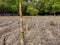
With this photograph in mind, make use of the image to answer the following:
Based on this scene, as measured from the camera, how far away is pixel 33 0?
5616 cm

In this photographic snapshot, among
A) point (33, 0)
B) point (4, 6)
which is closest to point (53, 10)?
point (33, 0)

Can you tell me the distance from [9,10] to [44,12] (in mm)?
9404

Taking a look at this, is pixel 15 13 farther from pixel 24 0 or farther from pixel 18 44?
pixel 18 44

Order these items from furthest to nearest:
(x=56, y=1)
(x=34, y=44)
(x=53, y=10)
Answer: (x=53, y=10) → (x=56, y=1) → (x=34, y=44)

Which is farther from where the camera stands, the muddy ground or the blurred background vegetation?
the blurred background vegetation

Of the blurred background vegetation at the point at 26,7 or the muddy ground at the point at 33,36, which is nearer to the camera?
the muddy ground at the point at 33,36

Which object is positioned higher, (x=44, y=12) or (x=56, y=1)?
(x=56, y=1)

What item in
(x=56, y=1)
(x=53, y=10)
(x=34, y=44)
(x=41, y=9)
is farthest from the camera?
(x=41, y=9)

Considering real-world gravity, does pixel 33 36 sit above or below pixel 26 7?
above

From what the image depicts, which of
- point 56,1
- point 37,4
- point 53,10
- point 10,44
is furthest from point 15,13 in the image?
point 10,44

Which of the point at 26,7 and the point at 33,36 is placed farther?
the point at 26,7

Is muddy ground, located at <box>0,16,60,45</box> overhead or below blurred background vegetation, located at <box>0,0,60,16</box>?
overhead

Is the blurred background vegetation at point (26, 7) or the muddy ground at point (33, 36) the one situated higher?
the muddy ground at point (33, 36)

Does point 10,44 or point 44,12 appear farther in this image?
point 44,12
